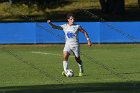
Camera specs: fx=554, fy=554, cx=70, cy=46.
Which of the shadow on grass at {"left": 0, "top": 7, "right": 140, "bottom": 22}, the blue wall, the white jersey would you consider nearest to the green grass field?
the white jersey

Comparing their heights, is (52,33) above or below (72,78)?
below

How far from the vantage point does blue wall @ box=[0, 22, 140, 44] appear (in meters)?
40.4

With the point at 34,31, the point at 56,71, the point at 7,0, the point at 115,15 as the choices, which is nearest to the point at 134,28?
the point at 34,31

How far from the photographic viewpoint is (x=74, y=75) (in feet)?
61.3

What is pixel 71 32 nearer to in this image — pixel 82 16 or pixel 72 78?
pixel 72 78

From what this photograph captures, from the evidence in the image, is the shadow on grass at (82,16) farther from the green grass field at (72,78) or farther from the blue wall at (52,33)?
the green grass field at (72,78)

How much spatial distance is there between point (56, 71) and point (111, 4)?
38162 mm

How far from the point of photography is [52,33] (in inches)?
1590

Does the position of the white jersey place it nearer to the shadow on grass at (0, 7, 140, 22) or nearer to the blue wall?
the blue wall

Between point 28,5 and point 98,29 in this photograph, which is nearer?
point 98,29

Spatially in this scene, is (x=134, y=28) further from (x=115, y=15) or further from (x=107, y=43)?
(x=115, y=15)

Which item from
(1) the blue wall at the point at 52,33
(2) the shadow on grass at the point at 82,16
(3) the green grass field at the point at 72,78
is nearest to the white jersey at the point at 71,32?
(3) the green grass field at the point at 72,78

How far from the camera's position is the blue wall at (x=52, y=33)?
1591 inches

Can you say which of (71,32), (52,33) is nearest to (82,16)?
(52,33)
